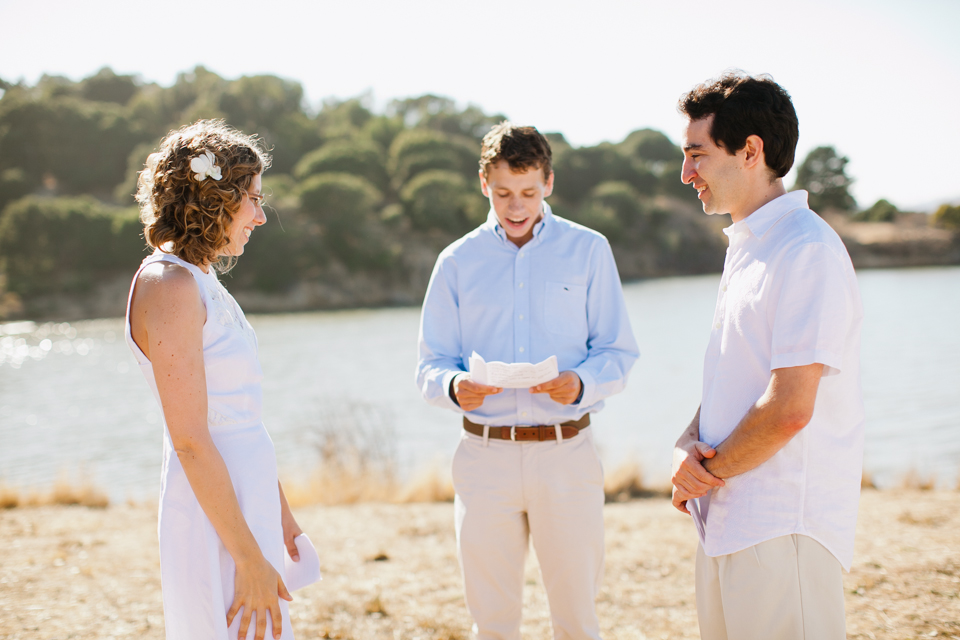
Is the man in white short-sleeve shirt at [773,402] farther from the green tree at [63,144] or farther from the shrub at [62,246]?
the green tree at [63,144]

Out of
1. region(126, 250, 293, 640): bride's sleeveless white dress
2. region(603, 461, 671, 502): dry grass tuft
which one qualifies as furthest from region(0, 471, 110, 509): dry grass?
region(126, 250, 293, 640): bride's sleeveless white dress

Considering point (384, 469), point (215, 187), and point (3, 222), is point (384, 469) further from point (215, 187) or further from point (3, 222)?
point (3, 222)

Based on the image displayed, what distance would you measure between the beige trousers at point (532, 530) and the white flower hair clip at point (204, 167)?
1.57 meters

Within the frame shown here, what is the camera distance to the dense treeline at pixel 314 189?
36.8 meters

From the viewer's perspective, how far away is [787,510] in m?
1.80

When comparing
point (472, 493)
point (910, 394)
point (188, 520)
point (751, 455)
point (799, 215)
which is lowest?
point (910, 394)

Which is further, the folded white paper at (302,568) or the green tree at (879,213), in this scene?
the green tree at (879,213)

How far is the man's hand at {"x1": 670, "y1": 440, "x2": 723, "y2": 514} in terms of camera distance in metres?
1.96

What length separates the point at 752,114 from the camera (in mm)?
1907

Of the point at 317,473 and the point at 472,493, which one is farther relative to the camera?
the point at 317,473

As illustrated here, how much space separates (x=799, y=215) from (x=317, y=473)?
7098 millimetres

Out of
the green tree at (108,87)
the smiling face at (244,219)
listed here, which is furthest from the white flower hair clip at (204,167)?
the green tree at (108,87)

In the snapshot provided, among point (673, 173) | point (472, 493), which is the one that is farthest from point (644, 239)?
point (472, 493)

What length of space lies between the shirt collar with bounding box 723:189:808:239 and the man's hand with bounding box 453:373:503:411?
1.15 meters
